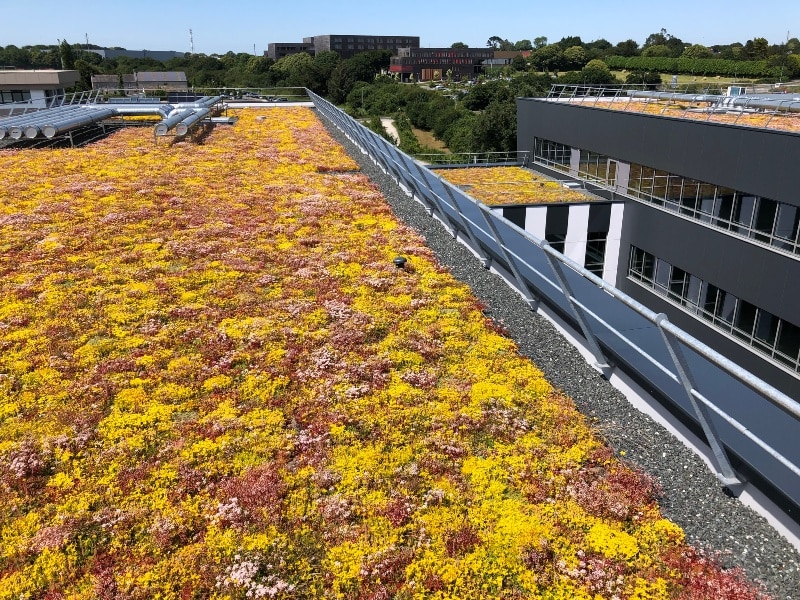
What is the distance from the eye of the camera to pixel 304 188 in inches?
877

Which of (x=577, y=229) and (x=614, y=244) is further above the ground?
(x=577, y=229)

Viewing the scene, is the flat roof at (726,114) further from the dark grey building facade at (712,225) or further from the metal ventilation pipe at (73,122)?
the metal ventilation pipe at (73,122)

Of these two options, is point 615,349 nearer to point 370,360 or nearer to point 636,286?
point 370,360

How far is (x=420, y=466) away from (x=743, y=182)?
24597 mm

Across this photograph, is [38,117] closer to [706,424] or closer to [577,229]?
[577,229]

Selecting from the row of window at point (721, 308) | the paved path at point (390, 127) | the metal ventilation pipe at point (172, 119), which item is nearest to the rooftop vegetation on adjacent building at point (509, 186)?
the row of window at point (721, 308)

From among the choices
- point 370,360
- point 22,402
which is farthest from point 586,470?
point 22,402

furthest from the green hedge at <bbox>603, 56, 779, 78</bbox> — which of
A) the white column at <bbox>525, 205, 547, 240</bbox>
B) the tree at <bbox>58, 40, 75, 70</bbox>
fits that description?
the tree at <bbox>58, 40, 75, 70</bbox>

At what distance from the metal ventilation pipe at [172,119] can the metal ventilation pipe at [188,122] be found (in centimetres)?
41

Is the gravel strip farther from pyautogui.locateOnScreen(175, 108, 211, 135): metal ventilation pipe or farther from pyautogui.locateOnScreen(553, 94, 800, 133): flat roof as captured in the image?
pyautogui.locateOnScreen(175, 108, 211, 135): metal ventilation pipe

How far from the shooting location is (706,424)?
648cm

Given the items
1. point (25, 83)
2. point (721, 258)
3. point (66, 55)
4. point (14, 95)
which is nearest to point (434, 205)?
point (721, 258)

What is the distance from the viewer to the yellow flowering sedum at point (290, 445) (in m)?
5.73

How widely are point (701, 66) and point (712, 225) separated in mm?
131201
